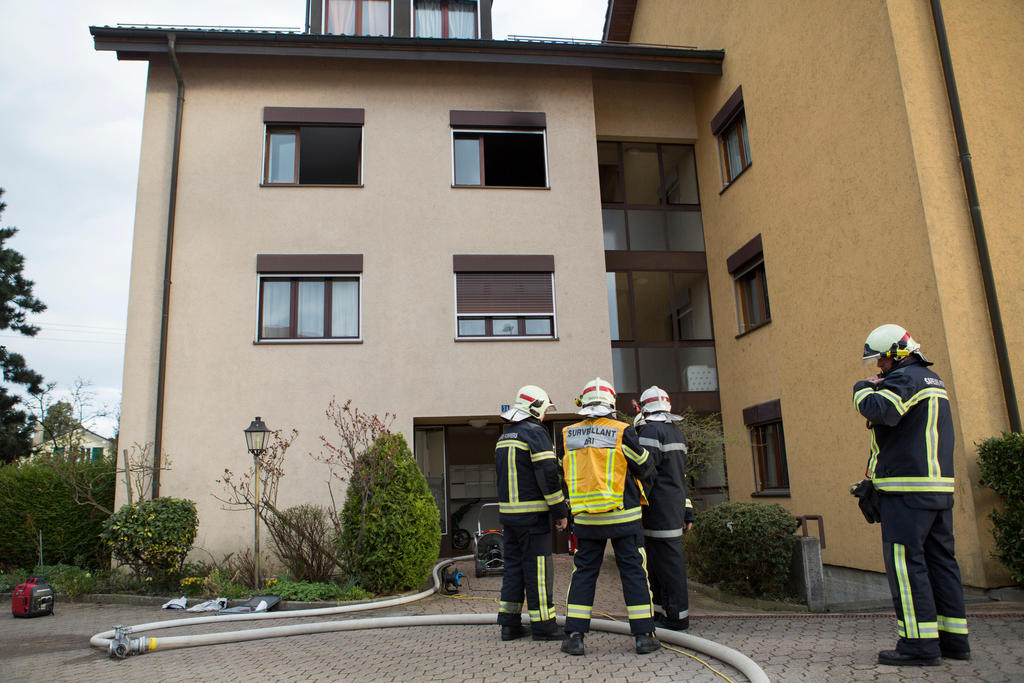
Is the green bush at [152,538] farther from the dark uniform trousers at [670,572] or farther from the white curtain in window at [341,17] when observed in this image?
the white curtain in window at [341,17]

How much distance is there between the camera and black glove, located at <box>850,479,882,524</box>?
5.19m

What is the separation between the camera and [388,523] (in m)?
9.29

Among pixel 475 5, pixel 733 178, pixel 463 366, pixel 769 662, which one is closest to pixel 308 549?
pixel 463 366

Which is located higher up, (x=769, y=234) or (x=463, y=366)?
(x=769, y=234)

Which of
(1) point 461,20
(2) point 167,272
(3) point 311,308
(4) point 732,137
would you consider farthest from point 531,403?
(1) point 461,20

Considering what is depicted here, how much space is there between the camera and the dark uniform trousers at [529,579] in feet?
20.1

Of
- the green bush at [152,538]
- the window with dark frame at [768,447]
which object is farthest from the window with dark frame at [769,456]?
the green bush at [152,538]

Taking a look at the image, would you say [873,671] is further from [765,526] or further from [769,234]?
[769,234]

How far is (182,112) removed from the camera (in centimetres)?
1295

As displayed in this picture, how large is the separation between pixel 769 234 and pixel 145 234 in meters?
10.5

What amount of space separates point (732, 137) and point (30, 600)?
13.4 metres

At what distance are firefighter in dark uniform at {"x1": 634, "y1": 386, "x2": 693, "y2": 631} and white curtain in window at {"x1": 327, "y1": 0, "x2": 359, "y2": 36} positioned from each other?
37.7 feet

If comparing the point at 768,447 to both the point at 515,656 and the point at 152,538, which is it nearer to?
the point at 515,656

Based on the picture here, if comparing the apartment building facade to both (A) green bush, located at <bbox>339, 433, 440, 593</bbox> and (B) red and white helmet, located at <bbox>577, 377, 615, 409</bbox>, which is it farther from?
(B) red and white helmet, located at <bbox>577, 377, 615, 409</bbox>
